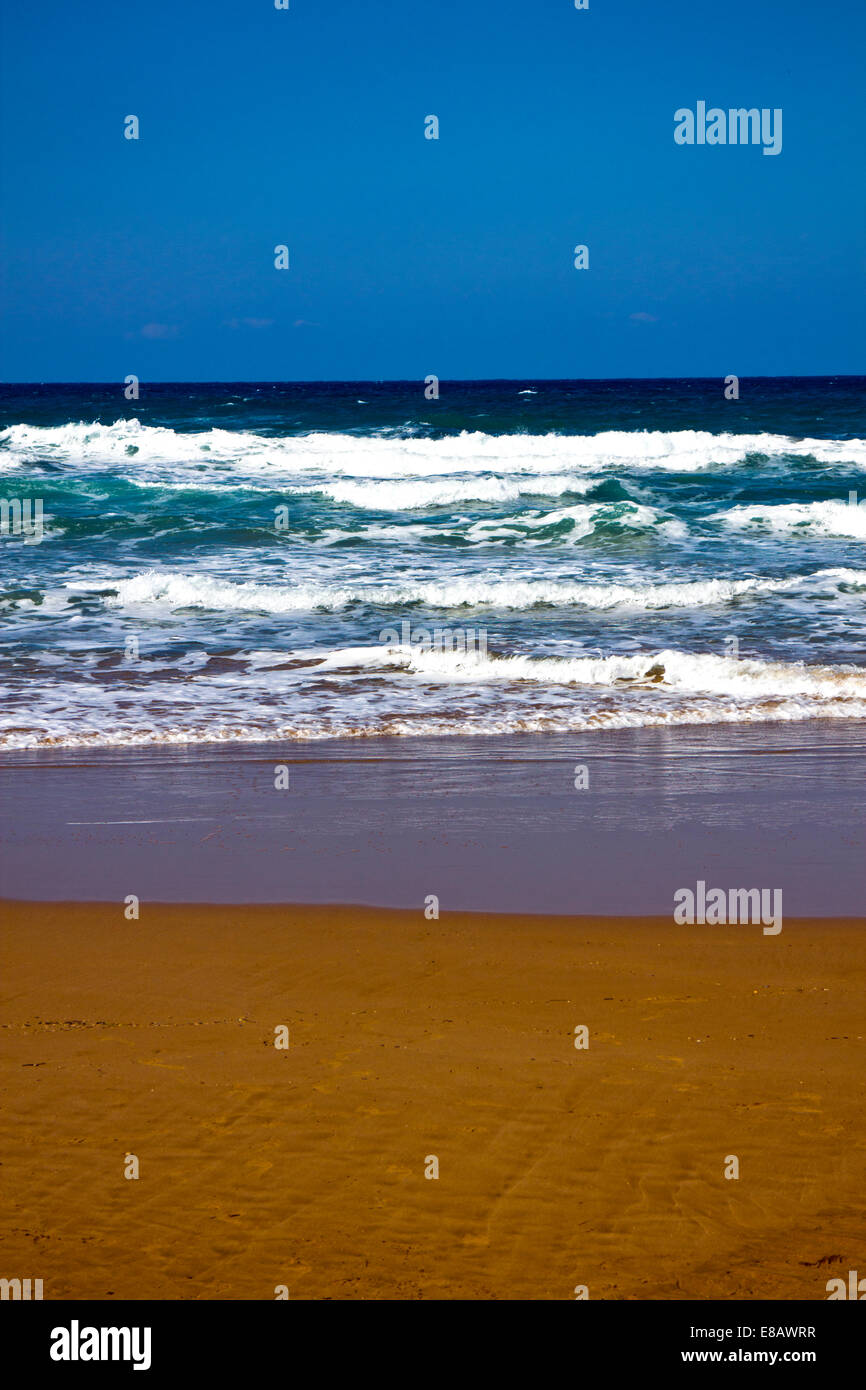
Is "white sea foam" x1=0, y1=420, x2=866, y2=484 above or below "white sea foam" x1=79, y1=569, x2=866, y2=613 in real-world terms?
above

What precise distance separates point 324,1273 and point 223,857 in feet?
10.4

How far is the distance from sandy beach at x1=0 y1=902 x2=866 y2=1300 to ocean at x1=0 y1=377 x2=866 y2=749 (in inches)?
160

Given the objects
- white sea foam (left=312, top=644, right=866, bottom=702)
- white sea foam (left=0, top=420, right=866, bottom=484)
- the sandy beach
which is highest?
white sea foam (left=0, top=420, right=866, bottom=484)

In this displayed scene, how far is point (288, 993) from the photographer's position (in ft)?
13.3

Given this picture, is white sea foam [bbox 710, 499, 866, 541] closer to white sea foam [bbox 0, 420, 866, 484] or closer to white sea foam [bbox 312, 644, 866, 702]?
white sea foam [bbox 0, 420, 866, 484]

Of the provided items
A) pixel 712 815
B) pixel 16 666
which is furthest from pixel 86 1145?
pixel 16 666

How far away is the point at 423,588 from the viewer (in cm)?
1427

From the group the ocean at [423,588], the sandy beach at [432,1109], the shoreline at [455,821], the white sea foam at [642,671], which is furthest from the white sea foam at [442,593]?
the sandy beach at [432,1109]

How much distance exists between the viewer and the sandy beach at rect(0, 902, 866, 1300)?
8.66 ft

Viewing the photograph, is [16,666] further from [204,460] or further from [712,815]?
[204,460]

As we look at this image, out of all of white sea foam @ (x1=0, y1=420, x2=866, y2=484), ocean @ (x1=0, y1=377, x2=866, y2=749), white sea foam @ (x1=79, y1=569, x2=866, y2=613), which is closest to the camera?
ocean @ (x1=0, y1=377, x2=866, y2=749)

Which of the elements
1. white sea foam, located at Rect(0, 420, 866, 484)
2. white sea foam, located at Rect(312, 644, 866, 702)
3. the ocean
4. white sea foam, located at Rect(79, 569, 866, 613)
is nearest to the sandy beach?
the ocean

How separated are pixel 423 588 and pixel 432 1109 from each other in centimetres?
1130

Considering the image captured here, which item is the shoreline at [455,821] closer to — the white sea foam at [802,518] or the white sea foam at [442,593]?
the white sea foam at [442,593]
